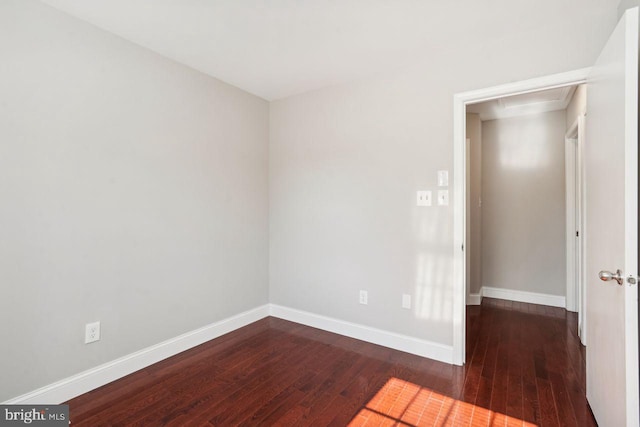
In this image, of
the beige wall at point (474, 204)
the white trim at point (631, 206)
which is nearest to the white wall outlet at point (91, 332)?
the white trim at point (631, 206)

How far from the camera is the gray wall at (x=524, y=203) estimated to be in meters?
4.07

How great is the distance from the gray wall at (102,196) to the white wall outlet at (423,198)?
5.91 feet

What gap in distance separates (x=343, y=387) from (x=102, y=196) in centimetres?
214

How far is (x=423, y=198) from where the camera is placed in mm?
2684

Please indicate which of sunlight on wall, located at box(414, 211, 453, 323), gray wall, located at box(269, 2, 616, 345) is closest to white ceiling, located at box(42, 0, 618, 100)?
gray wall, located at box(269, 2, 616, 345)

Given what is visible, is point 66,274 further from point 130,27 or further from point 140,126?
point 130,27

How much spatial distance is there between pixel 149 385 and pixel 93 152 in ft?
5.43

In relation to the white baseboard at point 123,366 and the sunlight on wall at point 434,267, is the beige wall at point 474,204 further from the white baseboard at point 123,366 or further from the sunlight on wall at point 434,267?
the white baseboard at point 123,366

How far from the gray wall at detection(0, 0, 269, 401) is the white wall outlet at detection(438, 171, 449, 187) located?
196 cm

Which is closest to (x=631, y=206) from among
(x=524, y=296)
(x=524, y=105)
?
(x=524, y=105)

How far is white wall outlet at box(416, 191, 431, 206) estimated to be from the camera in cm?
266

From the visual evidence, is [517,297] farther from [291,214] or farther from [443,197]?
[291,214]

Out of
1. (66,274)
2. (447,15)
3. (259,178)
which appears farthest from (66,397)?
(447,15)

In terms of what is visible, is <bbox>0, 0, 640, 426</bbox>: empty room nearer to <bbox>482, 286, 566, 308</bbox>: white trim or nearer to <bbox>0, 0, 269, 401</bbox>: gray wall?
<bbox>0, 0, 269, 401</bbox>: gray wall
